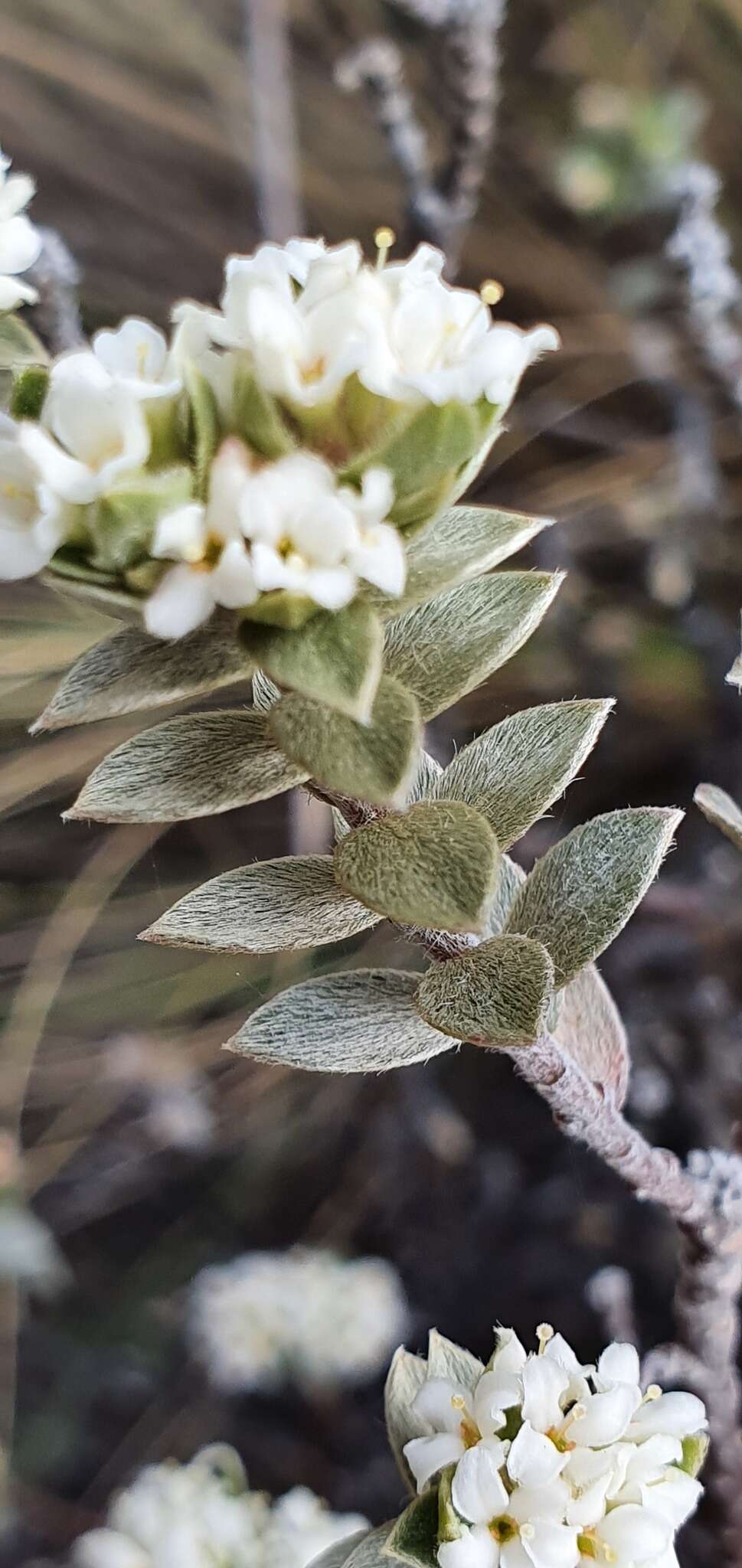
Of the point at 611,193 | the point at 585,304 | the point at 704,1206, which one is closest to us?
the point at 704,1206

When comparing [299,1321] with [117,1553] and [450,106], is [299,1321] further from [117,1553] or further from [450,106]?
[450,106]

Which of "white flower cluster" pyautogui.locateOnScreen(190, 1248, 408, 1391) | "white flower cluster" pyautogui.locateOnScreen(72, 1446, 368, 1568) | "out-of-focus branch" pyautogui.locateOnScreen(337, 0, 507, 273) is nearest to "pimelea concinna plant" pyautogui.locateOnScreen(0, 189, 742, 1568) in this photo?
"white flower cluster" pyautogui.locateOnScreen(72, 1446, 368, 1568)

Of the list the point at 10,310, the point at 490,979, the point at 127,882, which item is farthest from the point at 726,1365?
the point at 127,882

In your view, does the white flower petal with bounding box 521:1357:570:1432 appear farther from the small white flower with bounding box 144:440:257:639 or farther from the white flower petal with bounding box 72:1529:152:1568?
the white flower petal with bounding box 72:1529:152:1568

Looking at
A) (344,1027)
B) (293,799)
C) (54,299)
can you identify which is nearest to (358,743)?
(344,1027)

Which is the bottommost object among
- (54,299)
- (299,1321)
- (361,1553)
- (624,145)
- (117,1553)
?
(299,1321)

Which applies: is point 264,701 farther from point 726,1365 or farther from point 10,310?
point 726,1365
